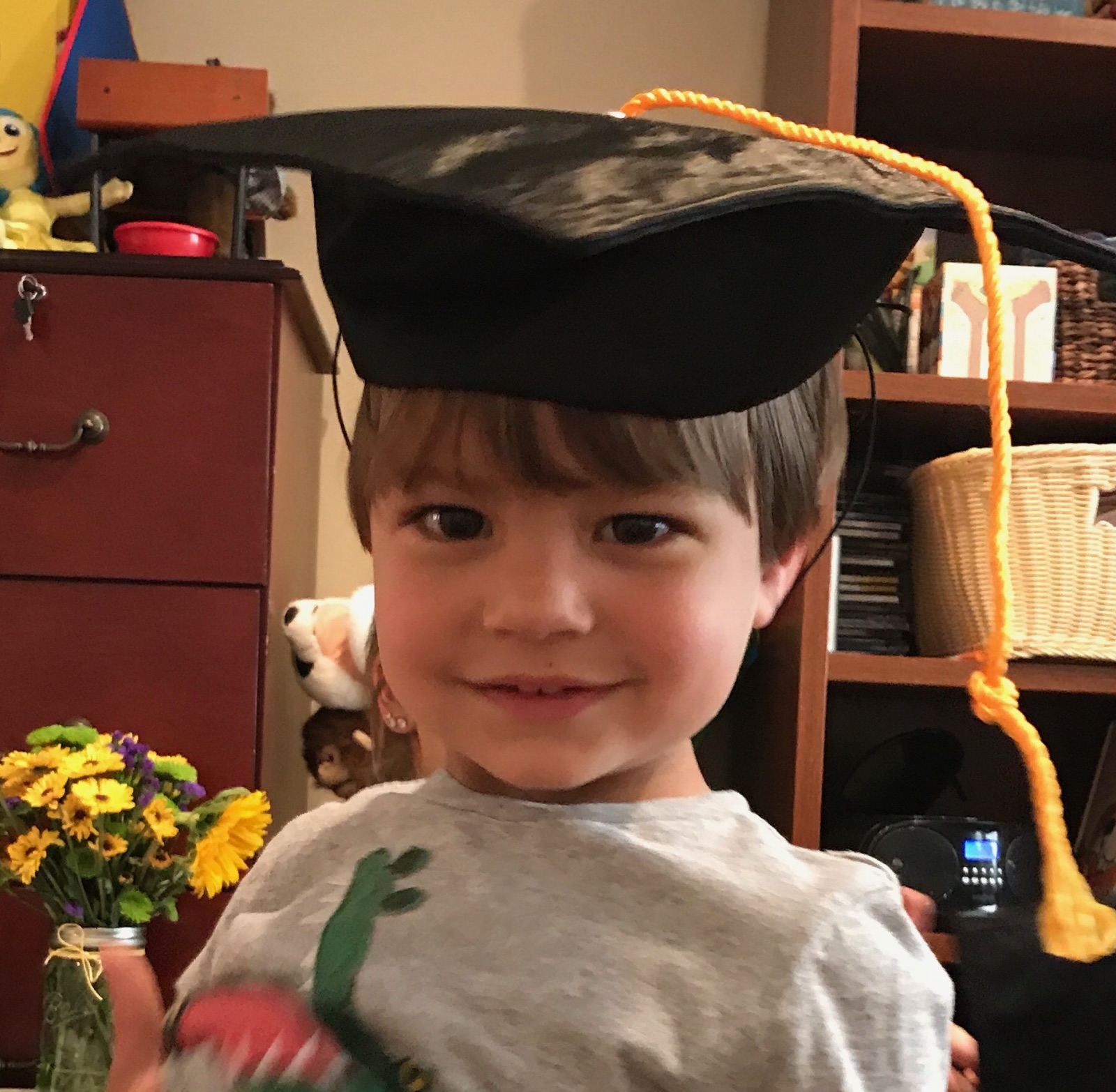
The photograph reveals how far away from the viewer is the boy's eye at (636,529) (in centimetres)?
54

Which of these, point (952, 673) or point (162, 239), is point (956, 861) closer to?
point (952, 673)

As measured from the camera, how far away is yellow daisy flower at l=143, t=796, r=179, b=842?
0.99 m

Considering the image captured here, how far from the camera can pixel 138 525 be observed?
107 centimetres

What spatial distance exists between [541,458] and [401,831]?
245 millimetres

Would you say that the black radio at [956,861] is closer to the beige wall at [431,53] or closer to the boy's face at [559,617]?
the boy's face at [559,617]

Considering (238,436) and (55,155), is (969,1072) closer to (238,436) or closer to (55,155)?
(238,436)

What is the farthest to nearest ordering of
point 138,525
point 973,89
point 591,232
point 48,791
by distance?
point 973,89 → point 138,525 → point 48,791 → point 591,232

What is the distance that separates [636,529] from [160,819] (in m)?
0.66

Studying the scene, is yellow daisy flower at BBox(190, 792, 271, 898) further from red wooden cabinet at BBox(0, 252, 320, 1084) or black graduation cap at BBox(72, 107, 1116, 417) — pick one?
black graduation cap at BBox(72, 107, 1116, 417)

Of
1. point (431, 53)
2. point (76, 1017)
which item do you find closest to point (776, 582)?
point (76, 1017)

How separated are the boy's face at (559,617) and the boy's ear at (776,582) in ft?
0.12

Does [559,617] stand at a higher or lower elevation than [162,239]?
lower

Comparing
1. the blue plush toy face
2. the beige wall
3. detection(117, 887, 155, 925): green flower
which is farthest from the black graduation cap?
the beige wall

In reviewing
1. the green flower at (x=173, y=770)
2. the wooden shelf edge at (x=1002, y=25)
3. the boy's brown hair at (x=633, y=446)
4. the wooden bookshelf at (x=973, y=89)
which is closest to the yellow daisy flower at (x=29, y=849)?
the green flower at (x=173, y=770)
